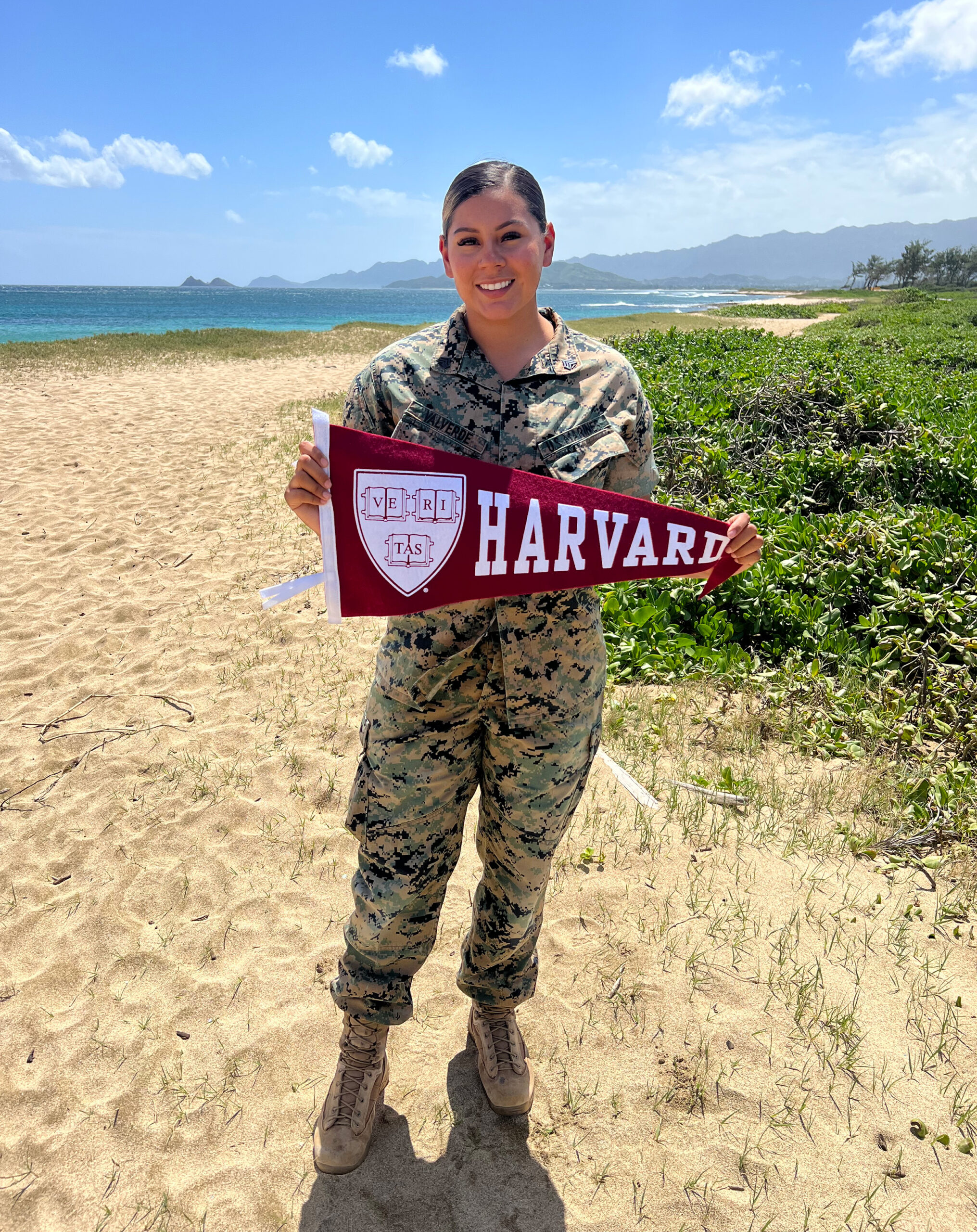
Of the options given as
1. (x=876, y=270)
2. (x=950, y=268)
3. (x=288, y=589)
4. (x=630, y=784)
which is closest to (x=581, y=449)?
(x=288, y=589)

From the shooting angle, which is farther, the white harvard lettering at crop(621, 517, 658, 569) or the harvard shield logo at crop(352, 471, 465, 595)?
the white harvard lettering at crop(621, 517, 658, 569)

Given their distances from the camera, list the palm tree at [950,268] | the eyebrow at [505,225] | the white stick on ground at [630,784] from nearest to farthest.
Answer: the eyebrow at [505,225] → the white stick on ground at [630,784] → the palm tree at [950,268]

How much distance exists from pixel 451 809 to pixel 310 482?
960 mm

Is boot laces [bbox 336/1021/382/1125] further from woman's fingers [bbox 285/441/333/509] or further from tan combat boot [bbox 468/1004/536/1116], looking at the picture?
woman's fingers [bbox 285/441/333/509]

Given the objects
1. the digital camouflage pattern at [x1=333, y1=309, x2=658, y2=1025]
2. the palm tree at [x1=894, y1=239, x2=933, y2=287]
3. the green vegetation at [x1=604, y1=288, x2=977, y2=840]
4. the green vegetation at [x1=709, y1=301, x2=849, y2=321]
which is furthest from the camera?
the palm tree at [x1=894, y1=239, x2=933, y2=287]

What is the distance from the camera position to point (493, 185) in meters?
1.77

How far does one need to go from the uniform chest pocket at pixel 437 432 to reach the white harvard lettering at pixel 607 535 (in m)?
0.37

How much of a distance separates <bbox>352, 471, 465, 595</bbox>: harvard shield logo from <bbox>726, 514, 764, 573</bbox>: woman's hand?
0.80 m

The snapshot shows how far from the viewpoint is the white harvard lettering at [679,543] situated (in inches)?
80.0

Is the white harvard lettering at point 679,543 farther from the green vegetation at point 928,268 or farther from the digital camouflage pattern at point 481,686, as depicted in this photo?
the green vegetation at point 928,268

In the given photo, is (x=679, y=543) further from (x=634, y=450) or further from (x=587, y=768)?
(x=587, y=768)

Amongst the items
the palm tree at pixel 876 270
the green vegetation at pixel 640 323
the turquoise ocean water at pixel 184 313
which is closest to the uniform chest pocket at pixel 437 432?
the turquoise ocean water at pixel 184 313

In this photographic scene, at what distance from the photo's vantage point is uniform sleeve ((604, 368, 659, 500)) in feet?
6.43

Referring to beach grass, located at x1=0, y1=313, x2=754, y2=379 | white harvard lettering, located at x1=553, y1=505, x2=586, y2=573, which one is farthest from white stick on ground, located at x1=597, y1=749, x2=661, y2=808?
beach grass, located at x1=0, y1=313, x2=754, y2=379
